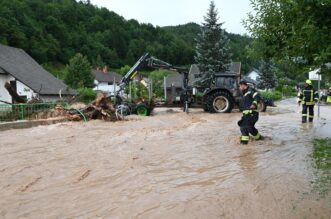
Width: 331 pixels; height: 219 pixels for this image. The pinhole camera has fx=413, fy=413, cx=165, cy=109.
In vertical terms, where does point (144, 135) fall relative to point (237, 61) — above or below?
below

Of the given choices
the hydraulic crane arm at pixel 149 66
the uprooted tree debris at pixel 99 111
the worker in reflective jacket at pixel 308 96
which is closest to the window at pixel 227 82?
the hydraulic crane arm at pixel 149 66

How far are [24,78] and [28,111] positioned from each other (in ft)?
58.7

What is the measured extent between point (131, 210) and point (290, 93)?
7515 cm

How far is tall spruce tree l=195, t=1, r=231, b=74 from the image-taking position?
40.3 m

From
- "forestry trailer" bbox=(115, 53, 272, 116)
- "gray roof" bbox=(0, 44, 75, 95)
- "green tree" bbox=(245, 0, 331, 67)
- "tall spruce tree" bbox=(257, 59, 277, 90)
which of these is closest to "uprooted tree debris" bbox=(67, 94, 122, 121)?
"forestry trailer" bbox=(115, 53, 272, 116)

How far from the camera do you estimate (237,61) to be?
86.9 meters

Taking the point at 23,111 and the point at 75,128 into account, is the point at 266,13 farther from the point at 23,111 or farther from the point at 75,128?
the point at 23,111

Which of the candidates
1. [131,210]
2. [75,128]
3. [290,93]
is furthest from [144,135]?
[290,93]

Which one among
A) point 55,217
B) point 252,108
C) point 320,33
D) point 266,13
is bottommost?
point 55,217

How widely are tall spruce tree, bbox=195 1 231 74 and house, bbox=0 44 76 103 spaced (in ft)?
44.1

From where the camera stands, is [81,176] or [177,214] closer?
[177,214]

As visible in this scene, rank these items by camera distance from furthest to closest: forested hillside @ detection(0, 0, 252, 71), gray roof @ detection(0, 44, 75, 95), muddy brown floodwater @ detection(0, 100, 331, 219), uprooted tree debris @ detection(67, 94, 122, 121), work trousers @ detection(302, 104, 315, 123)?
forested hillside @ detection(0, 0, 252, 71) < gray roof @ detection(0, 44, 75, 95) < uprooted tree debris @ detection(67, 94, 122, 121) < work trousers @ detection(302, 104, 315, 123) < muddy brown floodwater @ detection(0, 100, 331, 219)

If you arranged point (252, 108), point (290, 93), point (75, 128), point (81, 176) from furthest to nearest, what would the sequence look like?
1. point (290, 93)
2. point (75, 128)
3. point (252, 108)
4. point (81, 176)

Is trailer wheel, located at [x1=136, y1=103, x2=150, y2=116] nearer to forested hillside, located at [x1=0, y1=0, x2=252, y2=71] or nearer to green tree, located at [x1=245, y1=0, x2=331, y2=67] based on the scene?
green tree, located at [x1=245, y1=0, x2=331, y2=67]
